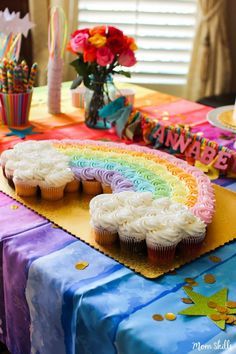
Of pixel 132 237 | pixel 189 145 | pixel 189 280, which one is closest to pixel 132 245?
pixel 132 237

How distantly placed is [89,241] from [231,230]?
32 cm

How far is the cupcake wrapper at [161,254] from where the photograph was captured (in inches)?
39.2

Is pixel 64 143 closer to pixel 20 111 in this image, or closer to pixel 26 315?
pixel 20 111

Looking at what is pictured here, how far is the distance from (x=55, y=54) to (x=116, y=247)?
103cm

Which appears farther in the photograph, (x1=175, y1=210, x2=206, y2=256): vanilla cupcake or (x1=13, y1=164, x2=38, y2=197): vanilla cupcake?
(x1=13, y1=164, x2=38, y2=197): vanilla cupcake

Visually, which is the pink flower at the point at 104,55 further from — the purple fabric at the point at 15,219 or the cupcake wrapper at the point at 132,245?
the cupcake wrapper at the point at 132,245

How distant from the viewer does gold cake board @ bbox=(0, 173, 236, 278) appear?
1010 millimetres

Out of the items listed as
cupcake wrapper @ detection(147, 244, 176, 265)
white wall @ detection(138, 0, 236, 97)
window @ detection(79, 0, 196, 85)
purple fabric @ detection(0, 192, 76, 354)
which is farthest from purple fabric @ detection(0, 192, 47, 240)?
white wall @ detection(138, 0, 236, 97)

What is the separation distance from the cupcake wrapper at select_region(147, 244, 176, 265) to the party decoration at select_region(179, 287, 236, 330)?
9cm

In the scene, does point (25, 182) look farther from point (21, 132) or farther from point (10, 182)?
point (21, 132)

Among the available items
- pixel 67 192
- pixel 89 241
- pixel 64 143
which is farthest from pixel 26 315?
pixel 64 143

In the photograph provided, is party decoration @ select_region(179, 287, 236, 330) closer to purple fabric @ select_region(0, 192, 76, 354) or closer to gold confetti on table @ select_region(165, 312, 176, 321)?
gold confetti on table @ select_region(165, 312, 176, 321)

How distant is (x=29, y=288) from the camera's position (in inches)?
40.8

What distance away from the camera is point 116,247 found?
41.8 inches
